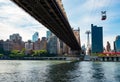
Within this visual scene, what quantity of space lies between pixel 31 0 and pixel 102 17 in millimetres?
27041

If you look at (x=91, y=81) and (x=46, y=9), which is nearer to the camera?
(x=91, y=81)

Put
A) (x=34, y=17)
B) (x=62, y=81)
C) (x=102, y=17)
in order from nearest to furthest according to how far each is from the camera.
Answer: (x=62, y=81) < (x=34, y=17) < (x=102, y=17)

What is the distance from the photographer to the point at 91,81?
40031mm

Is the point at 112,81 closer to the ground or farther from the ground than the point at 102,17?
closer to the ground

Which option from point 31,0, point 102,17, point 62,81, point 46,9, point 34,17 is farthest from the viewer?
point 102,17

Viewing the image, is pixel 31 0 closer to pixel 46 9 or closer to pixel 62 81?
→ pixel 46 9

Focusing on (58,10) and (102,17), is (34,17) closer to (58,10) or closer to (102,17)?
(58,10)

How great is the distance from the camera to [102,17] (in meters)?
69.9

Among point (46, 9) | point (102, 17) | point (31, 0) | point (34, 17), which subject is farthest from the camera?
point (102, 17)

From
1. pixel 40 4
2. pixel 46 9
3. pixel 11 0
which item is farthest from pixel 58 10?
pixel 11 0

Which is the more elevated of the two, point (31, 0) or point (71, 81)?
point (31, 0)

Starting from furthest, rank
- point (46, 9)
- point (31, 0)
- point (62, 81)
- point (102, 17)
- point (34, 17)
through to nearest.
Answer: point (102, 17), point (34, 17), point (46, 9), point (31, 0), point (62, 81)

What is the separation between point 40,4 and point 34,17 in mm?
14982

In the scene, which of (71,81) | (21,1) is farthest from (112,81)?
(21,1)
